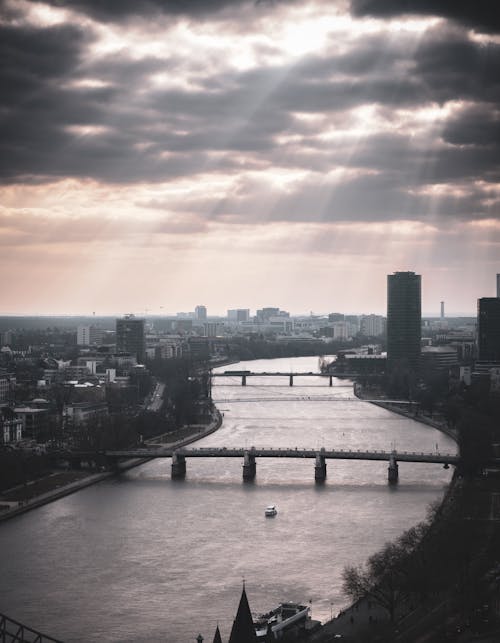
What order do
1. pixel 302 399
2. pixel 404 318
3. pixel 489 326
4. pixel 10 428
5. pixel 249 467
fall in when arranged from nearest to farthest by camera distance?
pixel 249 467 → pixel 10 428 → pixel 302 399 → pixel 489 326 → pixel 404 318

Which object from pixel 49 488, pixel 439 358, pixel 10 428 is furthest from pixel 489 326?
pixel 49 488

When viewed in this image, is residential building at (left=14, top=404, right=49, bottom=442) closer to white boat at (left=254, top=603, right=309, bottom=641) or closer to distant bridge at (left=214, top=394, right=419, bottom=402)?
distant bridge at (left=214, top=394, right=419, bottom=402)

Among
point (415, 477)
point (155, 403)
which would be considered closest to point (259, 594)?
point (415, 477)

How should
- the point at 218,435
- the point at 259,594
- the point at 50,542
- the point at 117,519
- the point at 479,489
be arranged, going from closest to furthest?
the point at 259,594 → the point at 50,542 → the point at 117,519 → the point at 479,489 → the point at 218,435

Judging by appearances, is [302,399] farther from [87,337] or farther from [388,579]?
[87,337]

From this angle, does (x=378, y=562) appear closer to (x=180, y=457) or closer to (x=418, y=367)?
(x=180, y=457)

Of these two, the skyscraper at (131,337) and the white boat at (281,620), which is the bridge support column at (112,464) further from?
the skyscraper at (131,337)
